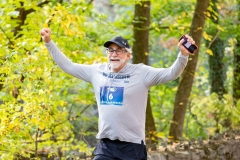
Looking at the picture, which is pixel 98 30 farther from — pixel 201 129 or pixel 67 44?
pixel 201 129

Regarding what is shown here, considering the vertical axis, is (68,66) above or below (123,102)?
above

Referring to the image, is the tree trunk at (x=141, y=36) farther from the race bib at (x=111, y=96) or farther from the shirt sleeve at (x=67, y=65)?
the race bib at (x=111, y=96)

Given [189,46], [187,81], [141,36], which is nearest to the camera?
Result: [189,46]

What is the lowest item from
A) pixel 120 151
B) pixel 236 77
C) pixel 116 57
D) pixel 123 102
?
pixel 120 151

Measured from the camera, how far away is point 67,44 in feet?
23.7

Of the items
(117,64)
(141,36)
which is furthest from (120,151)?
(141,36)

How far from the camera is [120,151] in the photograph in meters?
3.96

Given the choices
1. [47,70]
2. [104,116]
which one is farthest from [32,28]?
[104,116]

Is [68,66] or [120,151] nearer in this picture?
[120,151]

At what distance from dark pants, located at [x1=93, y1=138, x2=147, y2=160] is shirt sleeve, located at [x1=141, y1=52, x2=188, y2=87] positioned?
0.52m

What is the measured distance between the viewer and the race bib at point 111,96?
3955 millimetres

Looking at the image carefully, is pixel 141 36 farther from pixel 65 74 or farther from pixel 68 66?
pixel 68 66

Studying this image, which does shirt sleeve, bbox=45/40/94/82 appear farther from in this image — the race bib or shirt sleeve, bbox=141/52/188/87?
shirt sleeve, bbox=141/52/188/87

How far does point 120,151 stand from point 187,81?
5.99m
